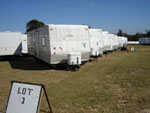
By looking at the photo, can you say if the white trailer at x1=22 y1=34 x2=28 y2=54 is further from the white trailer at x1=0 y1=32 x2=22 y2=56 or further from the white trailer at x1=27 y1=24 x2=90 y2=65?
the white trailer at x1=27 y1=24 x2=90 y2=65

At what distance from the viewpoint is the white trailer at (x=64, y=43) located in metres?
9.12

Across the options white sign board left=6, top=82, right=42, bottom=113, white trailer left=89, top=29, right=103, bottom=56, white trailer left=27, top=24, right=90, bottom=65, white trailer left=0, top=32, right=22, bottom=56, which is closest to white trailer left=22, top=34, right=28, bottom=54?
white trailer left=0, top=32, right=22, bottom=56

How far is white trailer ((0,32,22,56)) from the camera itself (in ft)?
48.8

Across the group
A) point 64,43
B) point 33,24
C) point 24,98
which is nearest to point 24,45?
point 64,43

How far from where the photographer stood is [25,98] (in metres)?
3.33

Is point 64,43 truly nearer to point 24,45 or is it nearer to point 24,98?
point 24,98

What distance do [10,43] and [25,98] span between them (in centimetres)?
1315

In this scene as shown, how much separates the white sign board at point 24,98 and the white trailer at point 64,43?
5632 millimetres

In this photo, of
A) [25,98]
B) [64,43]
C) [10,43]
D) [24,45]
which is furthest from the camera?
[24,45]

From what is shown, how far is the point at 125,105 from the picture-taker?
4422 millimetres

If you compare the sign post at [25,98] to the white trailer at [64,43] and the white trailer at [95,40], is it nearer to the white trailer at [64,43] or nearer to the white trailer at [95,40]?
the white trailer at [64,43]

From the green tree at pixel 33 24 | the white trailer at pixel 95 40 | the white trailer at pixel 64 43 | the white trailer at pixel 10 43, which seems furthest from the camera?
the green tree at pixel 33 24

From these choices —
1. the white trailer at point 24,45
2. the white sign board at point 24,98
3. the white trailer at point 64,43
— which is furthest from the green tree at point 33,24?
the white sign board at point 24,98

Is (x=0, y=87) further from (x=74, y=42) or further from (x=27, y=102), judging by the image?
(x=74, y=42)
